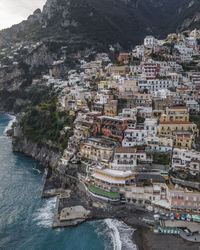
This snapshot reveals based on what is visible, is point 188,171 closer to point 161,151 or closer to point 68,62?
point 161,151

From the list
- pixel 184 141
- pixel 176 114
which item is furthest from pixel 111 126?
pixel 184 141

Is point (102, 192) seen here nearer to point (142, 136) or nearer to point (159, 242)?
point (159, 242)

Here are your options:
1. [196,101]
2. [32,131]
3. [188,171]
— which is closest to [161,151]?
[188,171]

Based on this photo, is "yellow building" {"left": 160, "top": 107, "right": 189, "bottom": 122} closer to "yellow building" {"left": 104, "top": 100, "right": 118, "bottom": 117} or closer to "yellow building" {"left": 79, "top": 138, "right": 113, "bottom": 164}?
"yellow building" {"left": 104, "top": 100, "right": 118, "bottom": 117}

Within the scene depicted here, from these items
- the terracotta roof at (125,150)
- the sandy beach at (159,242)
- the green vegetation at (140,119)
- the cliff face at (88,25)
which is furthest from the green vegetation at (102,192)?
the cliff face at (88,25)

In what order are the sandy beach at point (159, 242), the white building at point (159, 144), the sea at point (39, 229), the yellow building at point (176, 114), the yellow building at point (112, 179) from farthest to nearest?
the yellow building at point (176, 114)
the white building at point (159, 144)
the yellow building at point (112, 179)
the sea at point (39, 229)
the sandy beach at point (159, 242)

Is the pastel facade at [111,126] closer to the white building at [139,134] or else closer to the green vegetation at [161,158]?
the white building at [139,134]
